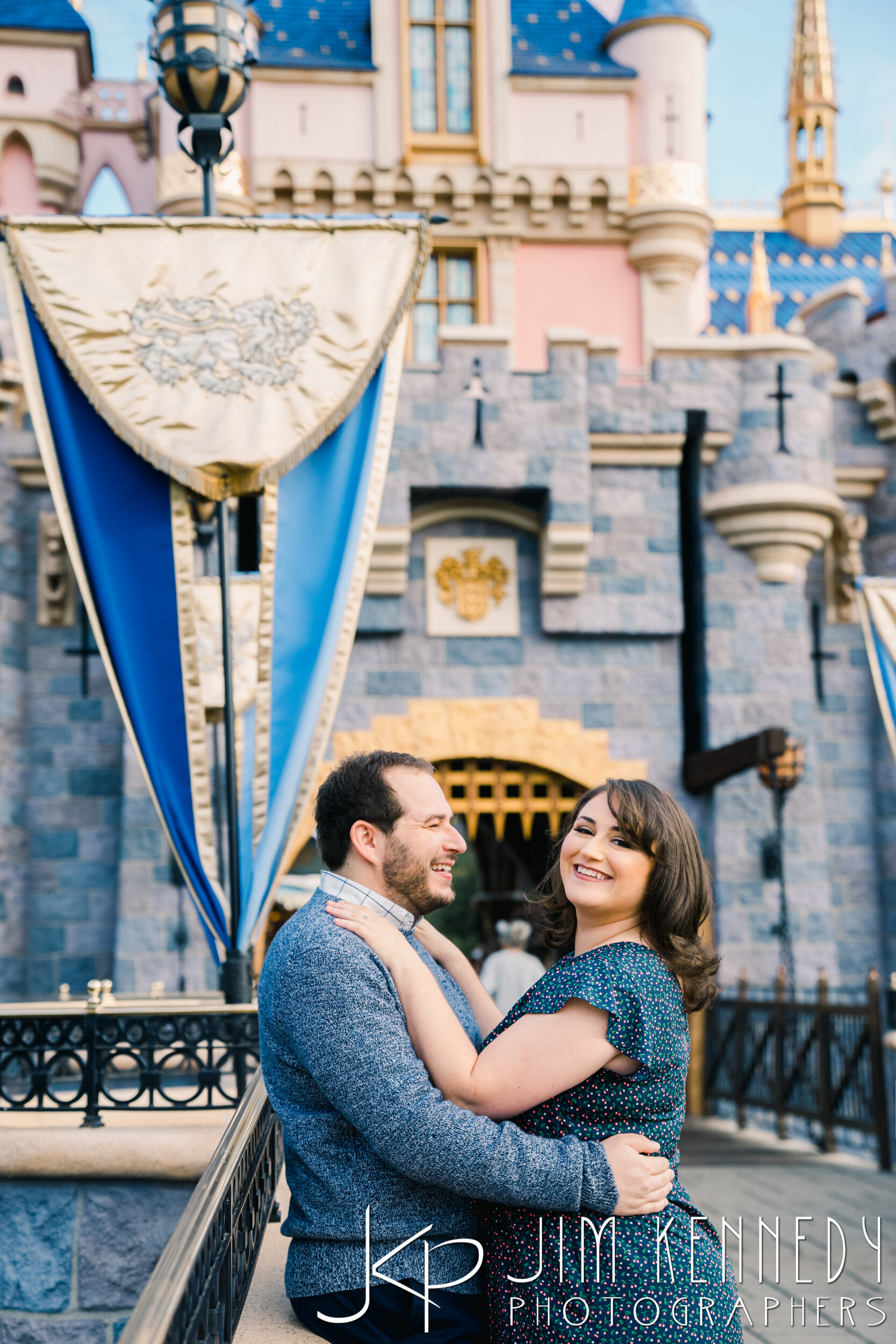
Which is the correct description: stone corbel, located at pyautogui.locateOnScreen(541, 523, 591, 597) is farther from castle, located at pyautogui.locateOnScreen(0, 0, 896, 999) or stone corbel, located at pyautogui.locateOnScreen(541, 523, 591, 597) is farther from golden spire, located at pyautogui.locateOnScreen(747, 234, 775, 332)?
golden spire, located at pyautogui.locateOnScreen(747, 234, 775, 332)

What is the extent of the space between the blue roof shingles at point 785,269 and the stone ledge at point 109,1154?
15.9 m

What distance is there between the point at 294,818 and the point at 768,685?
188 inches

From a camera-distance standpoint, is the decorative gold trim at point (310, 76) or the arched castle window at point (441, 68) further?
the arched castle window at point (441, 68)

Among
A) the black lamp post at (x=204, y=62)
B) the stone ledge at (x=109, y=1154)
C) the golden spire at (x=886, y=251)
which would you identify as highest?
the golden spire at (x=886, y=251)

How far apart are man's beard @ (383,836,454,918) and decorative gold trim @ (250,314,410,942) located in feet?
9.01

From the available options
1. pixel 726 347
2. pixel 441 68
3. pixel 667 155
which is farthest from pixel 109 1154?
pixel 667 155

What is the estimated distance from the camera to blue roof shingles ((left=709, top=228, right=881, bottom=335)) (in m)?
18.9

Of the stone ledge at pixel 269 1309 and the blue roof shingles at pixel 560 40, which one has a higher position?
the blue roof shingles at pixel 560 40

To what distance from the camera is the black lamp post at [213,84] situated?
4.80m

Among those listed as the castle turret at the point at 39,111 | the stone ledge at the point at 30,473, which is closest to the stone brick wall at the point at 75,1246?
the stone ledge at the point at 30,473

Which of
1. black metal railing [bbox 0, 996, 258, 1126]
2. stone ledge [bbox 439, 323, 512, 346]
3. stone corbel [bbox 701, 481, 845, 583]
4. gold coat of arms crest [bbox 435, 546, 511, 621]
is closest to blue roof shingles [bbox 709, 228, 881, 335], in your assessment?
stone corbel [bbox 701, 481, 845, 583]

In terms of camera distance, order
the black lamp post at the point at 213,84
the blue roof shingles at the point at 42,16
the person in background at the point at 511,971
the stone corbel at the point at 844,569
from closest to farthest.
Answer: the black lamp post at the point at 213,84
the person in background at the point at 511,971
the stone corbel at the point at 844,569
the blue roof shingles at the point at 42,16

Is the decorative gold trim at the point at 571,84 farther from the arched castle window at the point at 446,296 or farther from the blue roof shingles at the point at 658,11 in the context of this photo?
the arched castle window at the point at 446,296

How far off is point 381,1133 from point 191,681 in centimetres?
308
